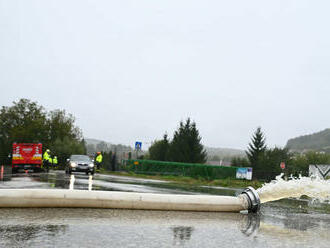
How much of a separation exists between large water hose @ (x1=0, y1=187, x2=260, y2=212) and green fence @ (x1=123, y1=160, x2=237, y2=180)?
3264 cm

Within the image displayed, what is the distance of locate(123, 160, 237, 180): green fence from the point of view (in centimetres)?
4384

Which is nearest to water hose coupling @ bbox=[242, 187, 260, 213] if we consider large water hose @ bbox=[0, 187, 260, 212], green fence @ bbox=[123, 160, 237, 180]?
large water hose @ bbox=[0, 187, 260, 212]

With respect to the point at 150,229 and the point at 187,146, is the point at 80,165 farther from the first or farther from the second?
the point at 187,146

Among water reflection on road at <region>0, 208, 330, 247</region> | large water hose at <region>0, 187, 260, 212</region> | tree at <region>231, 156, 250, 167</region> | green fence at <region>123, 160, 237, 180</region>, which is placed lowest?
water reflection on road at <region>0, 208, 330, 247</region>

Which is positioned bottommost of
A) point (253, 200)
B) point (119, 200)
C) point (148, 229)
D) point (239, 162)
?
point (148, 229)

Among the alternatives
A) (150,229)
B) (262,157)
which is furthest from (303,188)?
(262,157)

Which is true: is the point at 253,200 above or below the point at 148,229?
above

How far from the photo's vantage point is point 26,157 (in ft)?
123

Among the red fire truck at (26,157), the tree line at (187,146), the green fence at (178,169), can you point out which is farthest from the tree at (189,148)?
the red fire truck at (26,157)

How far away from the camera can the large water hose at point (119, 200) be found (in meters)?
9.34

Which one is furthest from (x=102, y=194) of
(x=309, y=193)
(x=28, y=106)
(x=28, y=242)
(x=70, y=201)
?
(x=28, y=106)

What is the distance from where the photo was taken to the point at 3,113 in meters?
89.0

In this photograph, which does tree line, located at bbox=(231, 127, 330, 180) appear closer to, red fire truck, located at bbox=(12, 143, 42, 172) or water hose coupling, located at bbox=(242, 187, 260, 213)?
red fire truck, located at bbox=(12, 143, 42, 172)

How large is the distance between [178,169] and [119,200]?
34.9 meters
